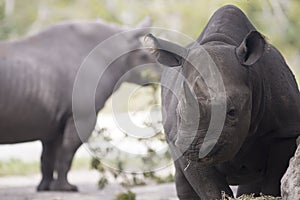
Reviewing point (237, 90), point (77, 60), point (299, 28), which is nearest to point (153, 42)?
point (237, 90)

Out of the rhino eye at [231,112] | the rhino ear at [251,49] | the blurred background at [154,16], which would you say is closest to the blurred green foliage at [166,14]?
the blurred background at [154,16]

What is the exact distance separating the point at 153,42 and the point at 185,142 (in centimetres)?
84

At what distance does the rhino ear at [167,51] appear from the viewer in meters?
5.37

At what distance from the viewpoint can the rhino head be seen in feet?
16.0

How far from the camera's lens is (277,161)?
5672mm

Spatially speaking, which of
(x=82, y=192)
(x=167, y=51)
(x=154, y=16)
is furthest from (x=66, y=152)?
(x=154, y=16)

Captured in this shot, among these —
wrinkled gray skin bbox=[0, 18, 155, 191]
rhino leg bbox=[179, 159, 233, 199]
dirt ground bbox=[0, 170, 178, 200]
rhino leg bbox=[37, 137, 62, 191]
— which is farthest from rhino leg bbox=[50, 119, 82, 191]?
rhino leg bbox=[179, 159, 233, 199]

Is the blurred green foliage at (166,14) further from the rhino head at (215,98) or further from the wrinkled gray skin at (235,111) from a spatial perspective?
the rhino head at (215,98)

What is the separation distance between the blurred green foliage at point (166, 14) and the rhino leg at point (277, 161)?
49.4 ft

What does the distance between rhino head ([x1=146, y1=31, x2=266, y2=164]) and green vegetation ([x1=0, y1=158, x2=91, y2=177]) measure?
28.7 feet

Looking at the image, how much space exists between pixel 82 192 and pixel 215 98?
579 centimetres

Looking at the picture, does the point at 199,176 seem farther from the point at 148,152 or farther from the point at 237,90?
the point at 148,152

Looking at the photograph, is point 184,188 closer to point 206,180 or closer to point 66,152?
point 206,180

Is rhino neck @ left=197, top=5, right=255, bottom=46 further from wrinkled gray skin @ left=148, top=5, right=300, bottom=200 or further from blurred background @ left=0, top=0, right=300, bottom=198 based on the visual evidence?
A: blurred background @ left=0, top=0, right=300, bottom=198
